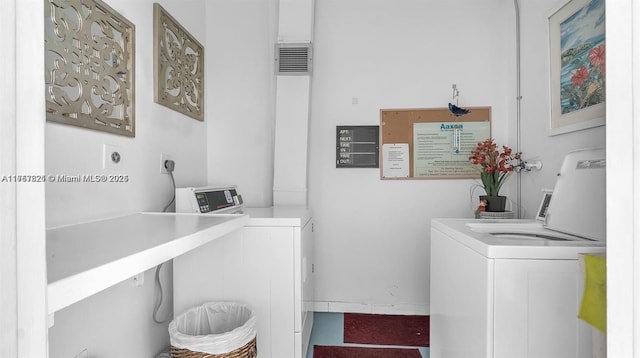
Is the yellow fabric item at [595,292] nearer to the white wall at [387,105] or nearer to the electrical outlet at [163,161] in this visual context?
the white wall at [387,105]

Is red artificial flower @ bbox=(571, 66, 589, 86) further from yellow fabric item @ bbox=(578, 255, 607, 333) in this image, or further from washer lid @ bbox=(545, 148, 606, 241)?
yellow fabric item @ bbox=(578, 255, 607, 333)

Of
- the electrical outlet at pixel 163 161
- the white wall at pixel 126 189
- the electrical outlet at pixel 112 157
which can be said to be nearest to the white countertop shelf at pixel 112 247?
the white wall at pixel 126 189

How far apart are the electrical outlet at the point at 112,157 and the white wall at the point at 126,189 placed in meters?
0.02

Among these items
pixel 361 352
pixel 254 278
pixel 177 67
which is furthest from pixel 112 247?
pixel 361 352

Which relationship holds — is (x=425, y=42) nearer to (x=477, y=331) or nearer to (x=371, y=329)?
(x=477, y=331)

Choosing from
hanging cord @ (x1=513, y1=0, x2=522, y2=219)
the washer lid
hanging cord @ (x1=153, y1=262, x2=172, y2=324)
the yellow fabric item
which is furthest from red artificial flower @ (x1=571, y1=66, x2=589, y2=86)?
hanging cord @ (x1=153, y1=262, x2=172, y2=324)

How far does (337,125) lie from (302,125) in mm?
307

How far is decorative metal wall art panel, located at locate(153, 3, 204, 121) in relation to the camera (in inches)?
68.1

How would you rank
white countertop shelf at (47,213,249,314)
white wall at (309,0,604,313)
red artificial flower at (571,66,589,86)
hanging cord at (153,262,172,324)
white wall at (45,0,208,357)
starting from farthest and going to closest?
white wall at (309,0,604,313) → hanging cord at (153,262,172,324) → red artificial flower at (571,66,589,86) → white wall at (45,0,208,357) → white countertop shelf at (47,213,249,314)

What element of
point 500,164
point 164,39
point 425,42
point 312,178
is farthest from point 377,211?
point 164,39

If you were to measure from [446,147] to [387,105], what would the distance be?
0.57 metres

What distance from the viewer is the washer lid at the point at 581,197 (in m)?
1.25

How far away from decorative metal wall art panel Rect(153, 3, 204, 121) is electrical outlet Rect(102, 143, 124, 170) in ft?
1.44

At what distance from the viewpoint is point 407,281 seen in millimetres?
2393
